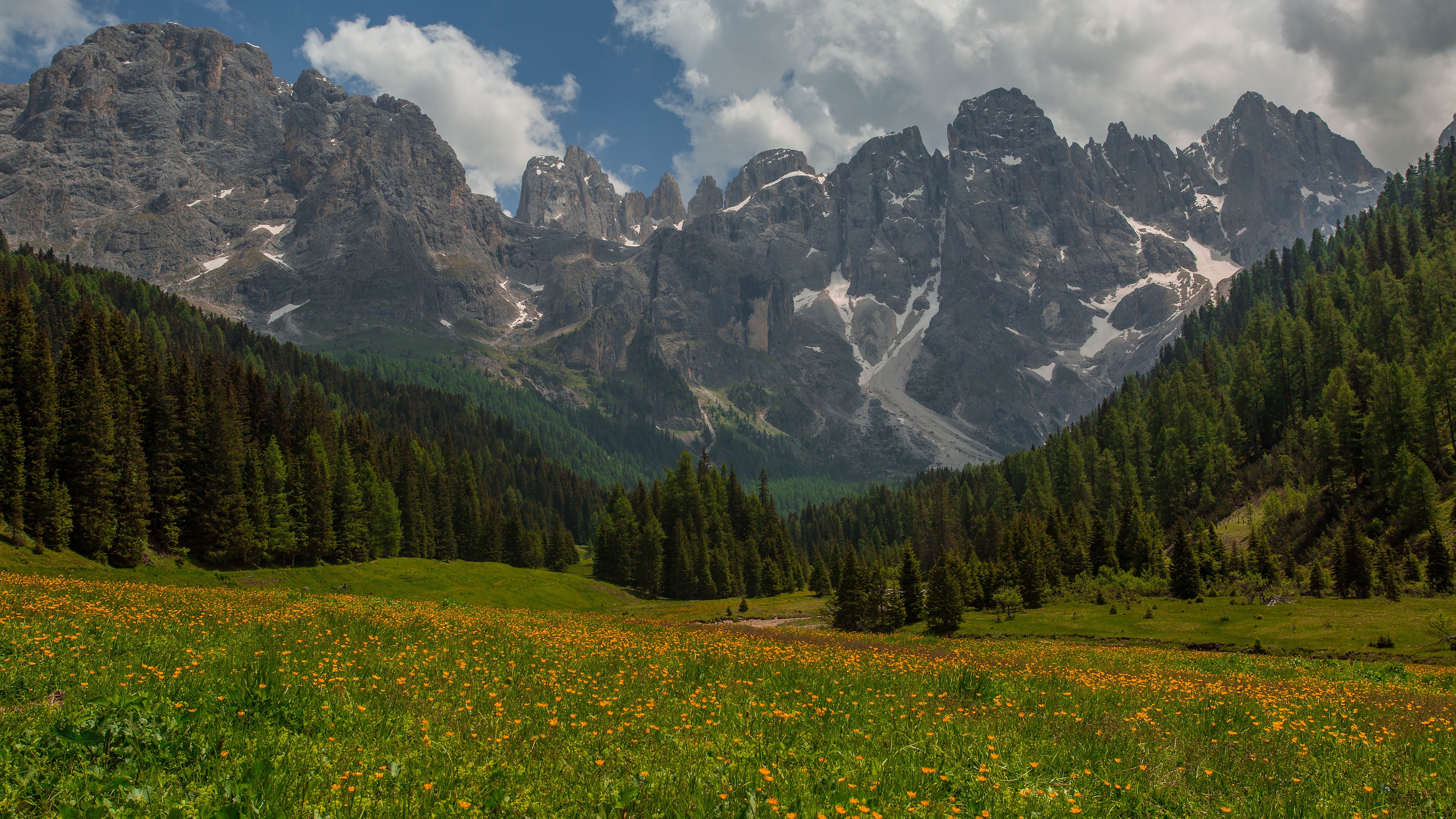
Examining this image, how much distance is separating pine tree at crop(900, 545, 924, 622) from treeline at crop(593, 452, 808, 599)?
37.1 metres

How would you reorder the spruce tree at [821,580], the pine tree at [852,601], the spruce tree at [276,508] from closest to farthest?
the pine tree at [852,601], the spruce tree at [276,508], the spruce tree at [821,580]

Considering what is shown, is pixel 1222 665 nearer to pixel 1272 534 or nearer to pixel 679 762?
pixel 679 762

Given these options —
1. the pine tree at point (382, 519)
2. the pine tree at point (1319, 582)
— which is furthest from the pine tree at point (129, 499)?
the pine tree at point (1319, 582)

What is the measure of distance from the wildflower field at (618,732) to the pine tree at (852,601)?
43.1m

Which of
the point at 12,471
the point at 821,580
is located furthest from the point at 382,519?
the point at 821,580

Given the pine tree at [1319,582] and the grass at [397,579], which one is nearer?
the grass at [397,579]

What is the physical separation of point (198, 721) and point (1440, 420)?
336 feet

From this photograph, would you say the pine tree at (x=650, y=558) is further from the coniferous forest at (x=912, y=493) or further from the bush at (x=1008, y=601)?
the bush at (x=1008, y=601)

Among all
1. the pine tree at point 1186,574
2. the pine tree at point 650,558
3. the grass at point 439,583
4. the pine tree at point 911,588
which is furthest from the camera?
the pine tree at point 650,558

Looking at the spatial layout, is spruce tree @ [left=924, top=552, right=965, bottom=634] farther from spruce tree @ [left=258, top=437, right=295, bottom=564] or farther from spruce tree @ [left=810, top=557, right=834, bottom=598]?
spruce tree @ [left=258, top=437, right=295, bottom=564]

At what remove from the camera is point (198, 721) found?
7832 millimetres

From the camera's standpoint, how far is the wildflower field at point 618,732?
660 cm

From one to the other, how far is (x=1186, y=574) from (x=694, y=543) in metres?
57.7

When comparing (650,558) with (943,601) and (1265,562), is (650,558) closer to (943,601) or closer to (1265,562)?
(943,601)
